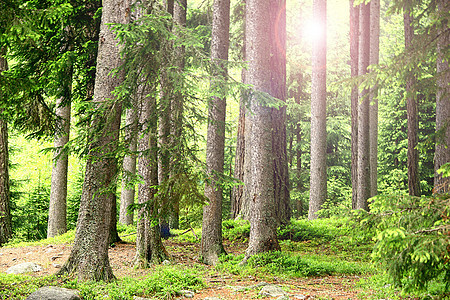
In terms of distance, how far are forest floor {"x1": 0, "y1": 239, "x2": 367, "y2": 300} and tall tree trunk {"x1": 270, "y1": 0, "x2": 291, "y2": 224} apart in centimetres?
196

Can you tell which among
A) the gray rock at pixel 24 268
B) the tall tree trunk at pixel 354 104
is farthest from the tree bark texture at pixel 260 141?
the tall tree trunk at pixel 354 104

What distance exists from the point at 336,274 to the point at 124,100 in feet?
17.3

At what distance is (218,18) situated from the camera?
841 centimetres

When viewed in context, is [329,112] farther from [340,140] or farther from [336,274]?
[336,274]

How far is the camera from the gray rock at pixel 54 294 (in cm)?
483

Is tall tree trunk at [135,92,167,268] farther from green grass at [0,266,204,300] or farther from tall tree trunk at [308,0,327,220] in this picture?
tall tree trunk at [308,0,327,220]

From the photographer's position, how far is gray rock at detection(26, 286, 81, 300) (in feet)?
15.9

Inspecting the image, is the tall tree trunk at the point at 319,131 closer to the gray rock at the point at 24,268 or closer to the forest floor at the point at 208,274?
the forest floor at the point at 208,274

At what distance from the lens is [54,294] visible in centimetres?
489

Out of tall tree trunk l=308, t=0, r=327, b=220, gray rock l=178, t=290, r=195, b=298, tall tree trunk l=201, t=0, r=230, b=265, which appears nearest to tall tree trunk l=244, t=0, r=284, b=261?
tall tree trunk l=201, t=0, r=230, b=265

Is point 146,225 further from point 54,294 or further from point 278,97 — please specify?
point 278,97

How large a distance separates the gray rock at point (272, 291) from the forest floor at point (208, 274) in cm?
12

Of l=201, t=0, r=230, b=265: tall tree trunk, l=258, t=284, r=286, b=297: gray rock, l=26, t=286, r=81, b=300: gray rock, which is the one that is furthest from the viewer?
l=201, t=0, r=230, b=265: tall tree trunk

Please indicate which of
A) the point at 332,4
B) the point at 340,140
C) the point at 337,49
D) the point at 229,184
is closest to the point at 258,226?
the point at 229,184
